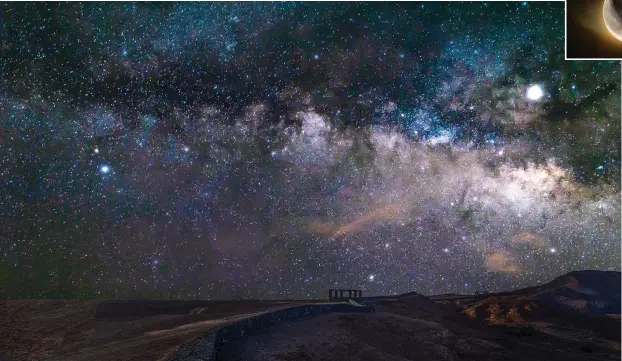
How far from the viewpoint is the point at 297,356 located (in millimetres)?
10992

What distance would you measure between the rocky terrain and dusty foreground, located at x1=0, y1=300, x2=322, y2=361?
6 centimetres

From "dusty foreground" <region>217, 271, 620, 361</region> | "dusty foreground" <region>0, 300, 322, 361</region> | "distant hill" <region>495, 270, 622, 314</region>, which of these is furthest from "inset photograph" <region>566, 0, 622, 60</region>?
"distant hill" <region>495, 270, 622, 314</region>

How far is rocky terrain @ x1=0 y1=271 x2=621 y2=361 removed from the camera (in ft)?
38.2

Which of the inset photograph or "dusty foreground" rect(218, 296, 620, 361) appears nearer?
the inset photograph

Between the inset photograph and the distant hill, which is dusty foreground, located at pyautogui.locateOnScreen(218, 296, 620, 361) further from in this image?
the inset photograph

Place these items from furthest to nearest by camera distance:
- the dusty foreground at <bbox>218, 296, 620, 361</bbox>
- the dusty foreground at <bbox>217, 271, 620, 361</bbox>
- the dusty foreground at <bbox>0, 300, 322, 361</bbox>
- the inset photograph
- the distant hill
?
the distant hill < the dusty foreground at <bbox>217, 271, 620, 361</bbox> < the dusty foreground at <bbox>218, 296, 620, 361</bbox> < the dusty foreground at <bbox>0, 300, 322, 361</bbox> < the inset photograph

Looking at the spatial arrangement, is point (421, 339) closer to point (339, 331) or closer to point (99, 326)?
point (339, 331)

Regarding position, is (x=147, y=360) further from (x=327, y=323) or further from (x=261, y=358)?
(x=327, y=323)

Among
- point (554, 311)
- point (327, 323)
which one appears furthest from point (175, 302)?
point (554, 311)

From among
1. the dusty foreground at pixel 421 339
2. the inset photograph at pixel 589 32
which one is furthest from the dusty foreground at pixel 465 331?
the inset photograph at pixel 589 32

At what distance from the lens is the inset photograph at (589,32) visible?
6168 mm

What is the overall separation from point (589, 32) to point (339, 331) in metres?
11.0

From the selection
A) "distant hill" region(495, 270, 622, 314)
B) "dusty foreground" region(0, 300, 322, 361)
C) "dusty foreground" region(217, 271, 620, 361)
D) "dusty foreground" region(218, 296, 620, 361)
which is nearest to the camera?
"dusty foreground" region(0, 300, 322, 361)

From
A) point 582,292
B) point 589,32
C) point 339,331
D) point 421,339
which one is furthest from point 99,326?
point 582,292
